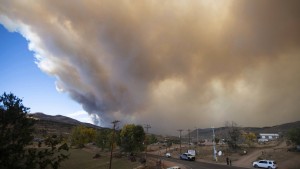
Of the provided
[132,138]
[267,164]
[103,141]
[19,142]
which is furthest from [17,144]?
[103,141]

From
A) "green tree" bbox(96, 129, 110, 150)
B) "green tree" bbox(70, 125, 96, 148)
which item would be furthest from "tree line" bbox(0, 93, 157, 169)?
"green tree" bbox(70, 125, 96, 148)

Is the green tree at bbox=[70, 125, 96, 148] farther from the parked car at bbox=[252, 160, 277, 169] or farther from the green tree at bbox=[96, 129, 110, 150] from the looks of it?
the parked car at bbox=[252, 160, 277, 169]

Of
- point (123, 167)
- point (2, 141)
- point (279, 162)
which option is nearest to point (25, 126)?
point (2, 141)

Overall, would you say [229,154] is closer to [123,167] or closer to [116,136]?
[123,167]

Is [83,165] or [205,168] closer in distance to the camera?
[205,168]

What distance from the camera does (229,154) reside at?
94.1m

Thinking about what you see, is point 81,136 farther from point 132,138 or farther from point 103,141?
point 132,138

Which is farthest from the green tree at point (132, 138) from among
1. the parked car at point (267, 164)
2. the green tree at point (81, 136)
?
the parked car at point (267, 164)

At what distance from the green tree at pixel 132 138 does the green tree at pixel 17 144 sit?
268ft

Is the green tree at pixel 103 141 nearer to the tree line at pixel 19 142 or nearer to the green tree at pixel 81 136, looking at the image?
the green tree at pixel 81 136

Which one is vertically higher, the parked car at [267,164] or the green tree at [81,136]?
the green tree at [81,136]

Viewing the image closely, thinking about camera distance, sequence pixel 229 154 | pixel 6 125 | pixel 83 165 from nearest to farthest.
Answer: pixel 6 125, pixel 83 165, pixel 229 154

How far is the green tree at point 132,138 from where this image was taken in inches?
3927

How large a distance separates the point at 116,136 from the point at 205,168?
68550mm
